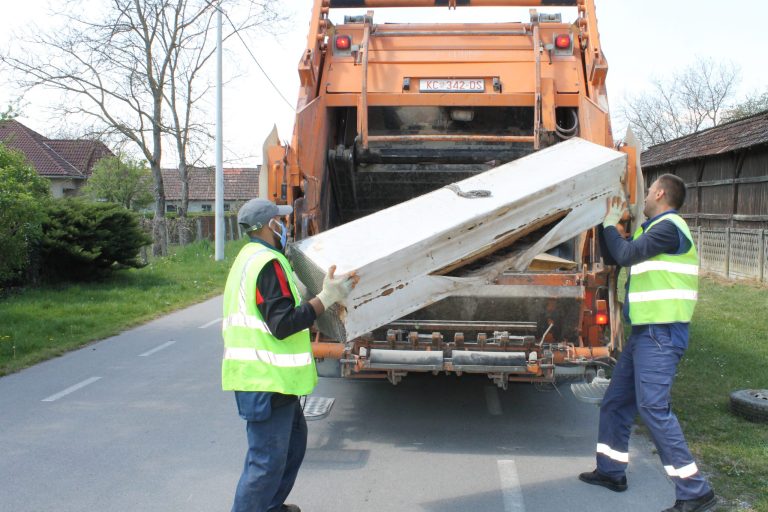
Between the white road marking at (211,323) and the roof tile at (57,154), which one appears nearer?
Result: the white road marking at (211,323)

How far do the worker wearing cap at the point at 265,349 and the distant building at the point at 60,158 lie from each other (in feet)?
107

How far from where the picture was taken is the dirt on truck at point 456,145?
16.6 ft

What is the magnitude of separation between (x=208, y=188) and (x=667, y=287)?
5206 cm

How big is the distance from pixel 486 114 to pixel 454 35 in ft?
2.48

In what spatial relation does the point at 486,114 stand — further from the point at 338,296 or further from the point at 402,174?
the point at 338,296

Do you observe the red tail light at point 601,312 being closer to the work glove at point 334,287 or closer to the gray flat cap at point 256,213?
the work glove at point 334,287

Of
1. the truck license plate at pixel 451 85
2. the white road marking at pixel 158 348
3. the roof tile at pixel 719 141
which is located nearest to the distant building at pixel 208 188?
the roof tile at pixel 719 141

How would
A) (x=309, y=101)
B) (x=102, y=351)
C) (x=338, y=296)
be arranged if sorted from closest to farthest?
1. (x=338, y=296)
2. (x=309, y=101)
3. (x=102, y=351)

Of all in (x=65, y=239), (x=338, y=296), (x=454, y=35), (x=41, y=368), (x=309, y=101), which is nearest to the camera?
(x=338, y=296)

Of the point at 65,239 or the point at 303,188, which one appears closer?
the point at 303,188

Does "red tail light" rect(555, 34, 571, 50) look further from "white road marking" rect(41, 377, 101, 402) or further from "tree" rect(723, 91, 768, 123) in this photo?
"tree" rect(723, 91, 768, 123)

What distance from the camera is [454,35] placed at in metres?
6.55

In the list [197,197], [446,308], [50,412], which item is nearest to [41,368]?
[50,412]

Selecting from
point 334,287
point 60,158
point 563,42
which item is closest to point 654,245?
point 334,287
